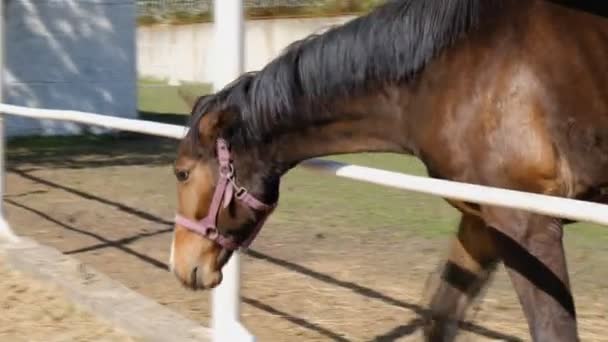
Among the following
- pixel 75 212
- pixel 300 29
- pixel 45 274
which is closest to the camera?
pixel 45 274

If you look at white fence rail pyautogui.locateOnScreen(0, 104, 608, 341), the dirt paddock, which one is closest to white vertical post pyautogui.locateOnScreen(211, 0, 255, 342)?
white fence rail pyautogui.locateOnScreen(0, 104, 608, 341)

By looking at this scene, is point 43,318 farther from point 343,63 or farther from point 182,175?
point 343,63

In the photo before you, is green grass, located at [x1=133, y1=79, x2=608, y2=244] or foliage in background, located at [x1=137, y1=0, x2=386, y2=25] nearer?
green grass, located at [x1=133, y1=79, x2=608, y2=244]

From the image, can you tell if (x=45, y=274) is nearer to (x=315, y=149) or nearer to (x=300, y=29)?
(x=315, y=149)

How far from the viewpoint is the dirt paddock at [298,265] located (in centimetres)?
535

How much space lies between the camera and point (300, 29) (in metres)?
21.9

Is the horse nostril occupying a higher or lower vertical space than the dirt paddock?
higher

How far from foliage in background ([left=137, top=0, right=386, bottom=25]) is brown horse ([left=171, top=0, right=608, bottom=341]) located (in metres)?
13.3

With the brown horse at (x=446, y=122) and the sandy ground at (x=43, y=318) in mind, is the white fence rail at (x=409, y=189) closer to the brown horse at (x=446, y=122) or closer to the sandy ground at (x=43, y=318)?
the brown horse at (x=446, y=122)

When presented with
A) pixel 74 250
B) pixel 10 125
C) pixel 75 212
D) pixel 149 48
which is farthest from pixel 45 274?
pixel 149 48

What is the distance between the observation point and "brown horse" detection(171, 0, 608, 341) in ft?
11.0

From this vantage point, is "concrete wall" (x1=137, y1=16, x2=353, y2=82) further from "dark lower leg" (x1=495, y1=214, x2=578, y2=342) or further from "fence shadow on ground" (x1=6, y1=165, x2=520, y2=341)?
"dark lower leg" (x1=495, y1=214, x2=578, y2=342)

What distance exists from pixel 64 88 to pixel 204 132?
12.5 m

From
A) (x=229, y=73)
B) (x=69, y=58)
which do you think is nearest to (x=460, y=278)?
(x=229, y=73)
